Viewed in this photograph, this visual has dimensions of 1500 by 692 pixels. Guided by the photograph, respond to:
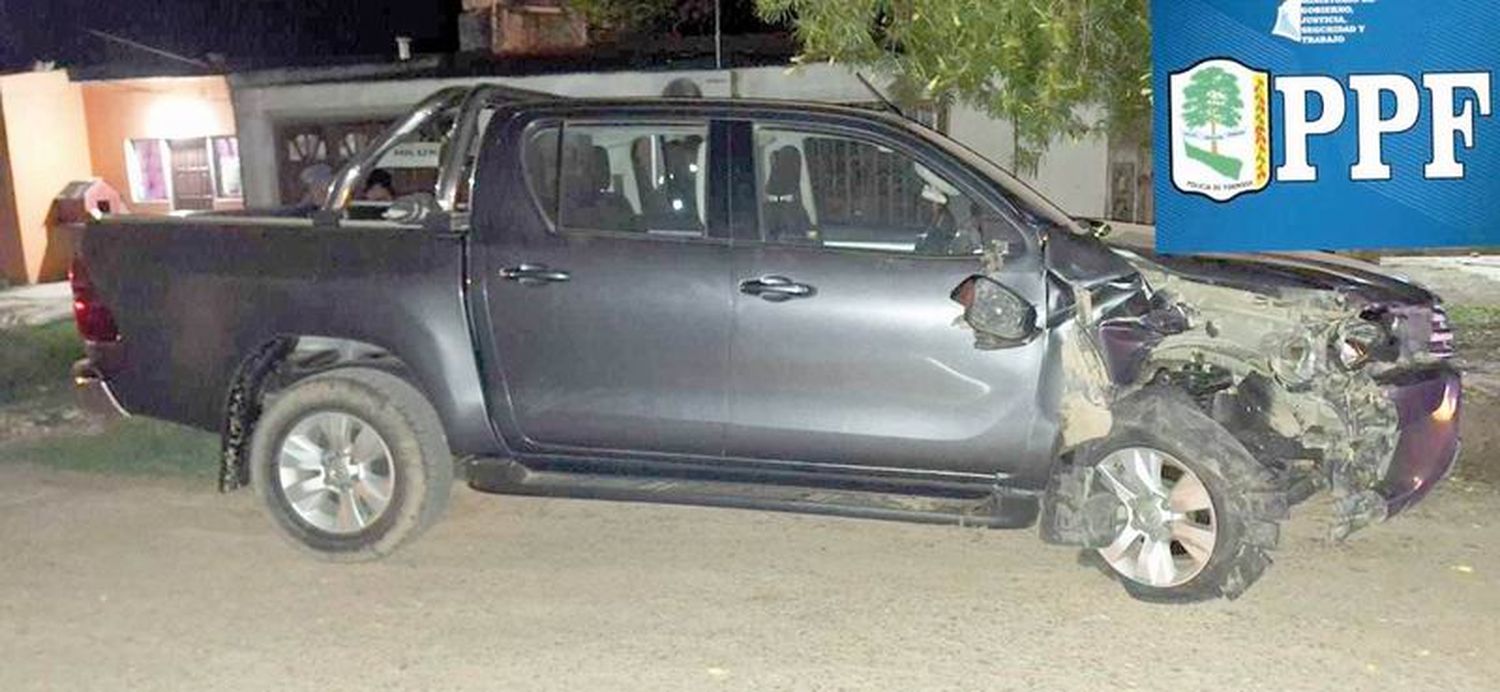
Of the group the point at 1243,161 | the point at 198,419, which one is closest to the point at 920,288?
the point at 198,419

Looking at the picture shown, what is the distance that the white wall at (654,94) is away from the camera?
12.5 m

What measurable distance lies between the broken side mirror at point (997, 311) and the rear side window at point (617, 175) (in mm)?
1120

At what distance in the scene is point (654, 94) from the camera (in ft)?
44.9

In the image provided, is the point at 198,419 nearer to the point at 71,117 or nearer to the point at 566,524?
the point at 566,524

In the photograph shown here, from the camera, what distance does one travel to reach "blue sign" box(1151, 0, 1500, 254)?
7.54 m

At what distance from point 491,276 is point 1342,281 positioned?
3.11 m

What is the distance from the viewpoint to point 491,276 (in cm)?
548

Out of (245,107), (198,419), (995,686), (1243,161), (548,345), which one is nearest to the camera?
(995,686)

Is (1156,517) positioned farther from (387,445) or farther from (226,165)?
(226,165)

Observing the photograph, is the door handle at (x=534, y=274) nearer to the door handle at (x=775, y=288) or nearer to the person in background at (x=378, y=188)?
the door handle at (x=775, y=288)

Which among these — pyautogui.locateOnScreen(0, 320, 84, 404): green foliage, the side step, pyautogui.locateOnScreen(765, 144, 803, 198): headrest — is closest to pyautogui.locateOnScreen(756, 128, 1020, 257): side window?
pyautogui.locateOnScreen(765, 144, 803, 198): headrest

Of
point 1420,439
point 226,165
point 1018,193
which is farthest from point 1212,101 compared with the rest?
point 226,165

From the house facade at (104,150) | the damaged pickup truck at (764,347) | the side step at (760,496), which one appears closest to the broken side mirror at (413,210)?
the damaged pickup truck at (764,347)

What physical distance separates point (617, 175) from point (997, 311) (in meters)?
1.57
